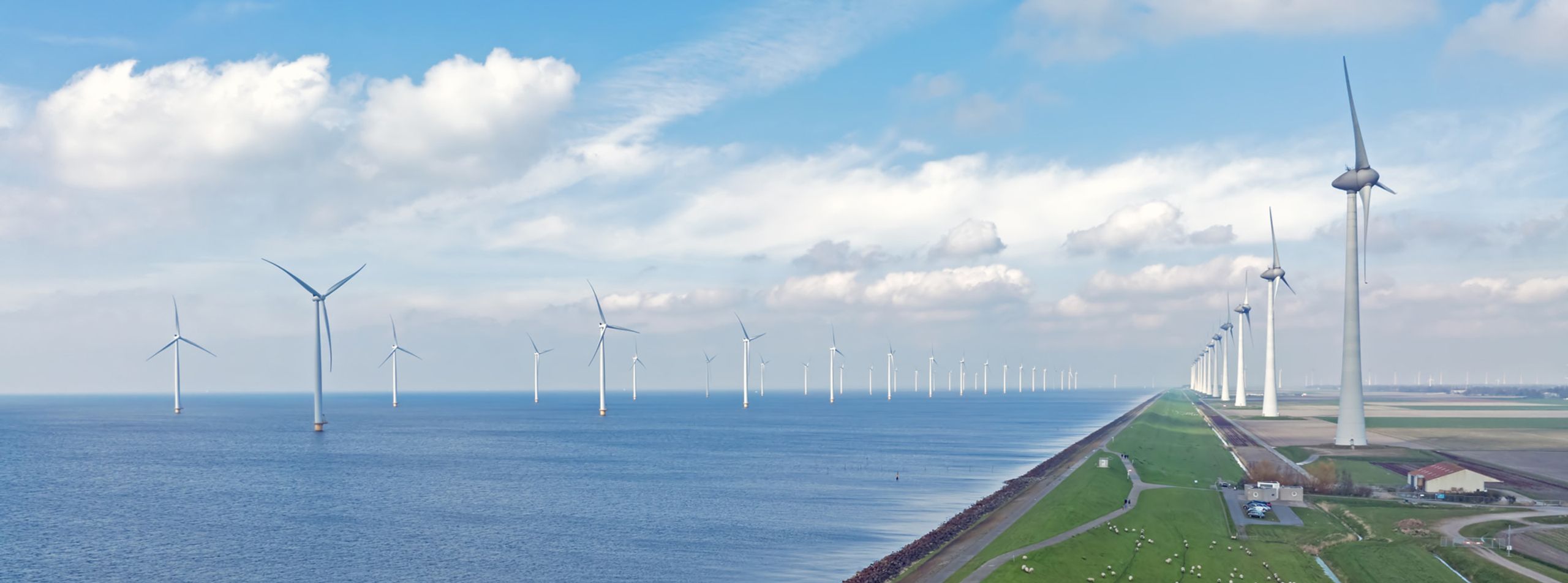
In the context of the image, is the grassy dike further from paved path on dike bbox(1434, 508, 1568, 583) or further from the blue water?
the blue water

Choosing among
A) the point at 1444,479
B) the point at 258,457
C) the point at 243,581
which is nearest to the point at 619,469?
the point at 258,457

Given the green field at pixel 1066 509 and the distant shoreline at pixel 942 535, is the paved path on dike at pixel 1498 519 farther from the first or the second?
the distant shoreline at pixel 942 535

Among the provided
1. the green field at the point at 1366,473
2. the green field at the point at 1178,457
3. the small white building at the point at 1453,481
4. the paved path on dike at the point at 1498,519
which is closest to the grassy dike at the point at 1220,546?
the paved path on dike at the point at 1498,519

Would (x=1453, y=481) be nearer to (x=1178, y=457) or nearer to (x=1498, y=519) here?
(x=1498, y=519)

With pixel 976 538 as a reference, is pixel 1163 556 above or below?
above

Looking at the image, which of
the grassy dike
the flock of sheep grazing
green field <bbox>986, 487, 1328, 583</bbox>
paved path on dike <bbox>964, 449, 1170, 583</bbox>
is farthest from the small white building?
the flock of sheep grazing

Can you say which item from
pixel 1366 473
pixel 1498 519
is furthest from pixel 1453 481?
pixel 1366 473
